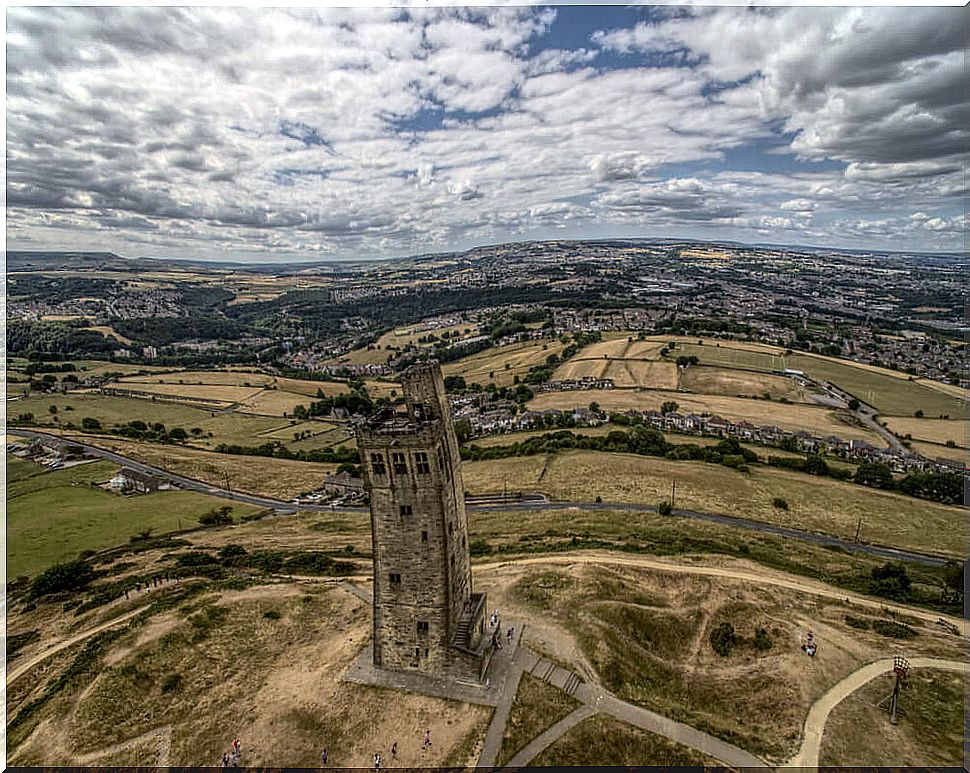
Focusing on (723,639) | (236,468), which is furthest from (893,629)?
(236,468)

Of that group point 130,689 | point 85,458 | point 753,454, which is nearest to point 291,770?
point 130,689

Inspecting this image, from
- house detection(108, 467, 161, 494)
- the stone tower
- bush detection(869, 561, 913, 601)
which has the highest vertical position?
the stone tower

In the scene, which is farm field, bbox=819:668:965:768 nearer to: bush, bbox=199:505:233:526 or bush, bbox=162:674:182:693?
bush, bbox=162:674:182:693

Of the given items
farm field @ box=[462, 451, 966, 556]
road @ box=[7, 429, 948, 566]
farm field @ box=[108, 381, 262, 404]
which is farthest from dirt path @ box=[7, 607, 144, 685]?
farm field @ box=[108, 381, 262, 404]

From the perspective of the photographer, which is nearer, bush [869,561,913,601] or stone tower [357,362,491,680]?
stone tower [357,362,491,680]

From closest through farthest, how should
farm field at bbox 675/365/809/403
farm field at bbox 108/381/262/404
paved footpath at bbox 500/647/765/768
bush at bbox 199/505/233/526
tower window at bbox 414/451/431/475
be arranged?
paved footpath at bbox 500/647/765/768
tower window at bbox 414/451/431/475
bush at bbox 199/505/233/526
farm field at bbox 675/365/809/403
farm field at bbox 108/381/262/404

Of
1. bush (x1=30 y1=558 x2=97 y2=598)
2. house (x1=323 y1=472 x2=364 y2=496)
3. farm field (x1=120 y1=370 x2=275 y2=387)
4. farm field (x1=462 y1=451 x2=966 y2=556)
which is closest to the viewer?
bush (x1=30 y1=558 x2=97 y2=598)

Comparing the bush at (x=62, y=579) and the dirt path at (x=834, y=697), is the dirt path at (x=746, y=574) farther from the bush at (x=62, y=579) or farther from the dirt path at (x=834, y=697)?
the bush at (x=62, y=579)
